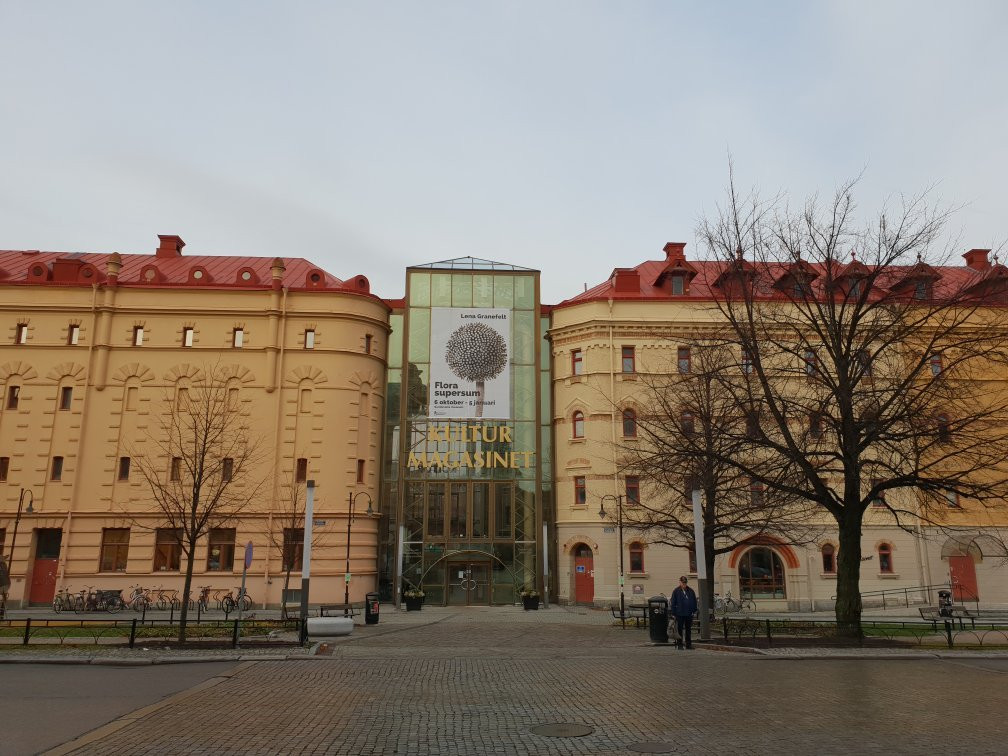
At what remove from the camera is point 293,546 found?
36.8 metres

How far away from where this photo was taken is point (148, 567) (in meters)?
36.4

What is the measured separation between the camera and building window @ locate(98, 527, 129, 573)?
36.6 metres

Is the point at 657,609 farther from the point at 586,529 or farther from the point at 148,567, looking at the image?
the point at 148,567

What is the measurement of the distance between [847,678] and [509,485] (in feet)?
89.1

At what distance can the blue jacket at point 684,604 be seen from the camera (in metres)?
18.7

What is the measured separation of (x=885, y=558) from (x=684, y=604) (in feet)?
84.5

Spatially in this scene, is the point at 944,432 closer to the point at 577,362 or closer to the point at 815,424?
the point at 815,424

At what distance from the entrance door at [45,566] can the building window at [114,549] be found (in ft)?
7.17

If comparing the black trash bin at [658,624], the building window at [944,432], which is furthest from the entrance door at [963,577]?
the black trash bin at [658,624]

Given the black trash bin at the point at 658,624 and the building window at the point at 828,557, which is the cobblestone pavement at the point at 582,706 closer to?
the black trash bin at the point at 658,624

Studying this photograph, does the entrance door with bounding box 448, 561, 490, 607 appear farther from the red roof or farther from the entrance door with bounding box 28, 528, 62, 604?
the entrance door with bounding box 28, 528, 62, 604

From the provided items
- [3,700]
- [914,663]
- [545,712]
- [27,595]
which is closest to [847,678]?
[914,663]

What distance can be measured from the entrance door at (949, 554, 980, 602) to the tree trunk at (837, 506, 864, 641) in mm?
22972

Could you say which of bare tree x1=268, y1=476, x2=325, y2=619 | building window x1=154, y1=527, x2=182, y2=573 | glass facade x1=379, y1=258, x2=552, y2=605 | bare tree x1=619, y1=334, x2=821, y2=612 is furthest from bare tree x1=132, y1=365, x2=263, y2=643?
bare tree x1=619, y1=334, x2=821, y2=612
